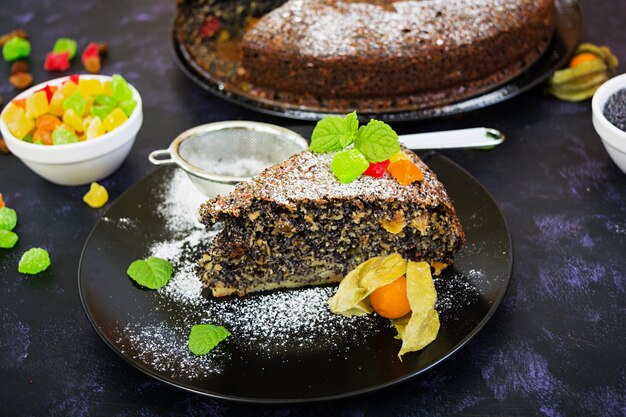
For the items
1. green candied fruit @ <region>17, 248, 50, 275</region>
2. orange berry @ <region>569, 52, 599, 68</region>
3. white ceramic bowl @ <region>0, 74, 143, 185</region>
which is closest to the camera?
green candied fruit @ <region>17, 248, 50, 275</region>

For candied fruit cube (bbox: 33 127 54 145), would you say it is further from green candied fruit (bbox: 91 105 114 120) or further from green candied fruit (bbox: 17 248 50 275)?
green candied fruit (bbox: 17 248 50 275)

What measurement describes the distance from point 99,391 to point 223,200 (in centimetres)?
72

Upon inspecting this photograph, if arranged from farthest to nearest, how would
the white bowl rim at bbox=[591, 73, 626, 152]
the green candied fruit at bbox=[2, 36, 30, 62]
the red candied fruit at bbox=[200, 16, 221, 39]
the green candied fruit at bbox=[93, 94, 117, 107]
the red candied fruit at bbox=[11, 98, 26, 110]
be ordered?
the green candied fruit at bbox=[2, 36, 30, 62]
the red candied fruit at bbox=[200, 16, 221, 39]
the green candied fruit at bbox=[93, 94, 117, 107]
the red candied fruit at bbox=[11, 98, 26, 110]
the white bowl rim at bbox=[591, 73, 626, 152]

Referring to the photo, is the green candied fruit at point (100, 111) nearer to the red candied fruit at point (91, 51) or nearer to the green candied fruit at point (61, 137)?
the green candied fruit at point (61, 137)

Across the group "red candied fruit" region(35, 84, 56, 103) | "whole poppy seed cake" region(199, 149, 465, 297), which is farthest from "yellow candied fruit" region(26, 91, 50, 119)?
"whole poppy seed cake" region(199, 149, 465, 297)

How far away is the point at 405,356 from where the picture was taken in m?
2.12

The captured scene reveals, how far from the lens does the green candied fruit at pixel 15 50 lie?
4.00m

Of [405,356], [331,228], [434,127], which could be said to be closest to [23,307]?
[331,228]

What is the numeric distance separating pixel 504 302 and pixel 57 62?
9.07 ft

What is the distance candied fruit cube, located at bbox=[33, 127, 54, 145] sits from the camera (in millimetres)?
2959

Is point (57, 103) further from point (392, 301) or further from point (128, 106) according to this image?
point (392, 301)

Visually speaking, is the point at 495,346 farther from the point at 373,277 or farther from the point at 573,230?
the point at 573,230

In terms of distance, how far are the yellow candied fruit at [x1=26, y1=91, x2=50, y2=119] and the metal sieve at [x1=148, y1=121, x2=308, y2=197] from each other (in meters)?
0.52

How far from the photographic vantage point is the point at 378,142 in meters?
2.41
